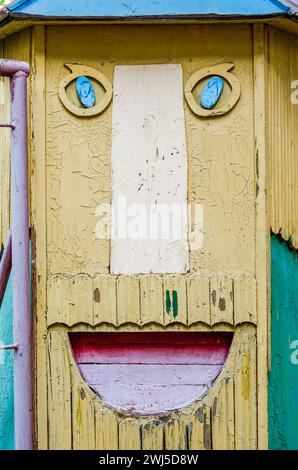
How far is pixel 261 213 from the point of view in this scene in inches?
155

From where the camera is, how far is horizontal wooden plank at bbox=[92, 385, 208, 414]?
12.9 ft

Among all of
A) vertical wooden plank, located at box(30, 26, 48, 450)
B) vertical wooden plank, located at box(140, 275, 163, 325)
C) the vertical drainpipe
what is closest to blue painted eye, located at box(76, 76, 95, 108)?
vertical wooden plank, located at box(30, 26, 48, 450)

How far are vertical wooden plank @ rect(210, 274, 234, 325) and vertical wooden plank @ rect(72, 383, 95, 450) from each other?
26.7 inches

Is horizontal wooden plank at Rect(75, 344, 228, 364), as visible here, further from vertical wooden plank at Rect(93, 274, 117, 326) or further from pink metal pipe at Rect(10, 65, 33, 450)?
pink metal pipe at Rect(10, 65, 33, 450)

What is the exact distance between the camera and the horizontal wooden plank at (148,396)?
3.92 meters

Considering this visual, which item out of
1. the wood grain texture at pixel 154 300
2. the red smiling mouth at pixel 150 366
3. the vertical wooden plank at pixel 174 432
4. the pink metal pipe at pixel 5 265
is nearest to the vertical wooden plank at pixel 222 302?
the wood grain texture at pixel 154 300

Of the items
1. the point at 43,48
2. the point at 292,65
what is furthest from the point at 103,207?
the point at 292,65

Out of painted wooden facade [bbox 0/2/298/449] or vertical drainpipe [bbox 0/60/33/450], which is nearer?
vertical drainpipe [bbox 0/60/33/450]

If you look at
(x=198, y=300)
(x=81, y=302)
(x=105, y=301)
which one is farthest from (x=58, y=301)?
(x=198, y=300)

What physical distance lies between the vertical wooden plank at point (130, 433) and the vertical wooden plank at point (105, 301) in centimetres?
46

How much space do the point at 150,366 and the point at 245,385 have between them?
1.46 feet

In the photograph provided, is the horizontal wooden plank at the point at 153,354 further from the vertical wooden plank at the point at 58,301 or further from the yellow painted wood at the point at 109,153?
the yellow painted wood at the point at 109,153

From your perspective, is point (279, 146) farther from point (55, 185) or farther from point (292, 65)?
point (55, 185)

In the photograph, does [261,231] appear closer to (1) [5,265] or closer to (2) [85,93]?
(2) [85,93]
